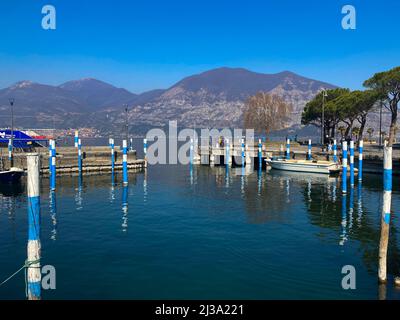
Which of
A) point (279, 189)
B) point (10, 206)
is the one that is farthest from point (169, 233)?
point (279, 189)

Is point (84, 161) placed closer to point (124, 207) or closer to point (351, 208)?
point (124, 207)

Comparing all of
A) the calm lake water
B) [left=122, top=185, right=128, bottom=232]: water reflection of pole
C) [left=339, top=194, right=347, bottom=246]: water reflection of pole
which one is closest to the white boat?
the calm lake water

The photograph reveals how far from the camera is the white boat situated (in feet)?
181

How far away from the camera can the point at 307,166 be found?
5716 cm

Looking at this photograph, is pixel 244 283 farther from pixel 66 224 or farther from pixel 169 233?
pixel 66 224

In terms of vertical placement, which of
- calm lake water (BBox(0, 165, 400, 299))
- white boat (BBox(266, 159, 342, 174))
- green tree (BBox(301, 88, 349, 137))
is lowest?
calm lake water (BBox(0, 165, 400, 299))

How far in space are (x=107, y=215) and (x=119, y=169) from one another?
30.4m

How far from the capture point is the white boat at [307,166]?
181 feet

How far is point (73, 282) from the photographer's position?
16.4 metres

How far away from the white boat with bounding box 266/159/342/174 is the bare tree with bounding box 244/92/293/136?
3692 cm

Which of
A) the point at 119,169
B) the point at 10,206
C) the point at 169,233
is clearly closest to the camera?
the point at 169,233

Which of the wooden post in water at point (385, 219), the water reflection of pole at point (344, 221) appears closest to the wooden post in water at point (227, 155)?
the water reflection of pole at point (344, 221)

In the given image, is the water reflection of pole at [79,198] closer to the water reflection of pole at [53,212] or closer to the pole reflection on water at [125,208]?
the water reflection of pole at [53,212]

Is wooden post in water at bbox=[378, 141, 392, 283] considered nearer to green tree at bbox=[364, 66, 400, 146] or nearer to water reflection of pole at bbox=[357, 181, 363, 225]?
water reflection of pole at bbox=[357, 181, 363, 225]
